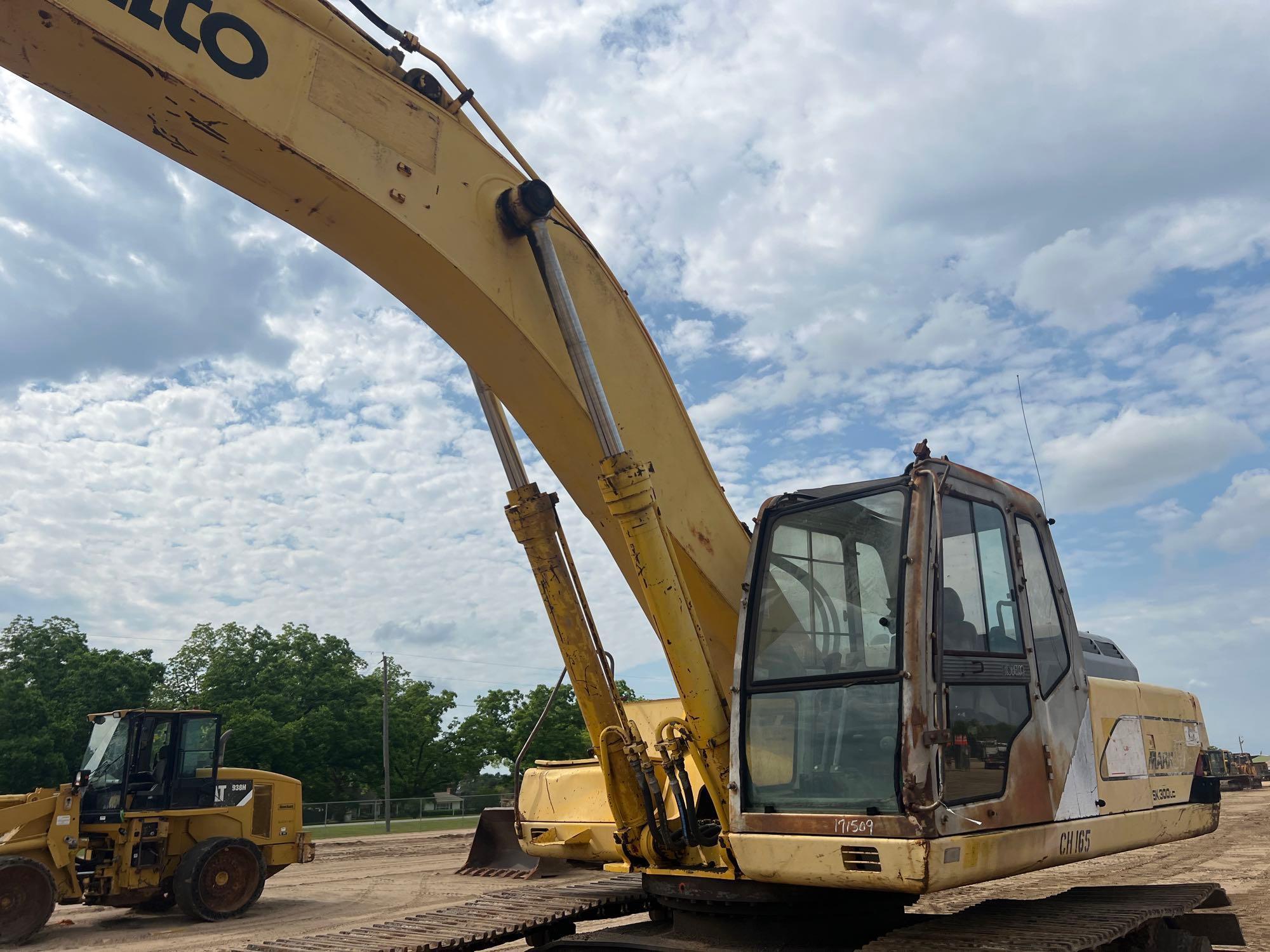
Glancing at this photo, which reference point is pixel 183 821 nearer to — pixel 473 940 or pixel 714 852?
pixel 473 940

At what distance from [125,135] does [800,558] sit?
10.8ft

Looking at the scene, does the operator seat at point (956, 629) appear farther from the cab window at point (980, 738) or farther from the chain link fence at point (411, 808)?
the chain link fence at point (411, 808)

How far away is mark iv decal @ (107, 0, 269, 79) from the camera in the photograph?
12.1ft

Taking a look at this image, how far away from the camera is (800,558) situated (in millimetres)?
4633

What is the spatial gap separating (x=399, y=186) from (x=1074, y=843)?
4.17 metres

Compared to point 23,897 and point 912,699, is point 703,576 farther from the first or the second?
point 23,897

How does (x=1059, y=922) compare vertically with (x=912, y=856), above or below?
below

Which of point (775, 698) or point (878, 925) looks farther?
point (878, 925)

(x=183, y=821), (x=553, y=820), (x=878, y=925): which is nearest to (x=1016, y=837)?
(x=878, y=925)

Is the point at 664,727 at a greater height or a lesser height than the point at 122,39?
lesser

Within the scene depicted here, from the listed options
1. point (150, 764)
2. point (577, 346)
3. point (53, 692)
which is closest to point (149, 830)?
point (150, 764)

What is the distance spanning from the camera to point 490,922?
4.96 m

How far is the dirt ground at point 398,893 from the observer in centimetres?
1041

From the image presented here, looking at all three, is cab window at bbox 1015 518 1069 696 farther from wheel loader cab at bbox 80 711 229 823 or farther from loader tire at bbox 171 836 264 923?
loader tire at bbox 171 836 264 923
